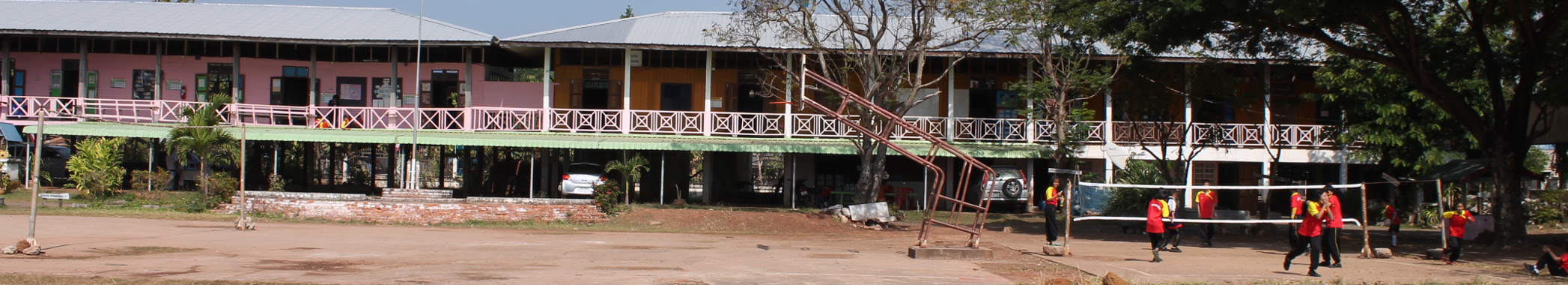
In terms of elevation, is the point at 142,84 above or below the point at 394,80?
below

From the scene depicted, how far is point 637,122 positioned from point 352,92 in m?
7.99

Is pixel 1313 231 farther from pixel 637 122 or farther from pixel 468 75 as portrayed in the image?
pixel 468 75

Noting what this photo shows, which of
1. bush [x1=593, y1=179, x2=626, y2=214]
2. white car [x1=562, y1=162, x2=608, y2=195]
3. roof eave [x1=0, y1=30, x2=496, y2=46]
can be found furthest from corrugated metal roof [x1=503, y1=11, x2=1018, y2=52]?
bush [x1=593, y1=179, x2=626, y2=214]

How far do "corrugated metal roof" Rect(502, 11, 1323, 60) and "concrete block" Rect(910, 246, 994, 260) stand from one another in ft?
30.8

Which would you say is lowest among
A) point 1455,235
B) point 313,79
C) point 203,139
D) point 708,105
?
point 1455,235

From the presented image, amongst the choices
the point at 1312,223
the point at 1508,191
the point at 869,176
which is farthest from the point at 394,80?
the point at 1508,191

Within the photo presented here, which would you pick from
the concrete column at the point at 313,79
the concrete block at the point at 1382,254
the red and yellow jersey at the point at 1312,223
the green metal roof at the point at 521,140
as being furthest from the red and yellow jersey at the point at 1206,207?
the concrete column at the point at 313,79

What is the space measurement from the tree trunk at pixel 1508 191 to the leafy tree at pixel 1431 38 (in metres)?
0.02

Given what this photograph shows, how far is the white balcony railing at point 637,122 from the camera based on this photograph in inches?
965

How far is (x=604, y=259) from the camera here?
12531mm

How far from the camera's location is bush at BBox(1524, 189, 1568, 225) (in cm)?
2289

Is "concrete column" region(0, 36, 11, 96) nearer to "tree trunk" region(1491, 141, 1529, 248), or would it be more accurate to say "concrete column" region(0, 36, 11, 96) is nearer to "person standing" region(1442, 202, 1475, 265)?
"person standing" region(1442, 202, 1475, 265)

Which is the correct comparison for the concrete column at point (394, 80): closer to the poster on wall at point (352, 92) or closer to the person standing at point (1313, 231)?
the poster on wall at point (352, 92)

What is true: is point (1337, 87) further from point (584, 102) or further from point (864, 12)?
point (584, 102)
